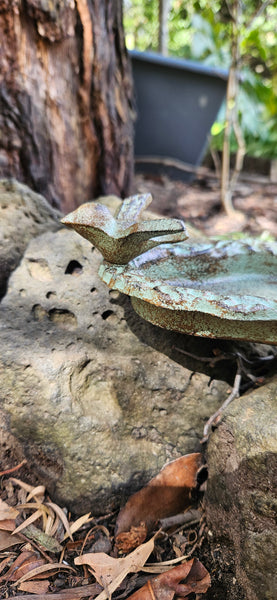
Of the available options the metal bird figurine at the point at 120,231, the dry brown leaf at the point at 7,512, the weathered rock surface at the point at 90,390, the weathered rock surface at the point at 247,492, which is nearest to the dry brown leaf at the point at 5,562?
the dry brown leaf at the point at 7,512

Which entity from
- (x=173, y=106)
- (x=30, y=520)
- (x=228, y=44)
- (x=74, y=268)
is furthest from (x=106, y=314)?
(x=228, y=44)

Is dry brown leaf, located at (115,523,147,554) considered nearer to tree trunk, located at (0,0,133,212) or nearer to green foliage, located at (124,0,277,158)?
tree trunk, located at (0,0,133,212)

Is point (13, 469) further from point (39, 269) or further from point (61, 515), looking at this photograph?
point (39, 269)

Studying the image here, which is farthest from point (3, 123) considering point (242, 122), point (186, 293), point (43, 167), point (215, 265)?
point (242, 122)

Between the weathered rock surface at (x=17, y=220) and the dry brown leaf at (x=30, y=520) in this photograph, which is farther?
the weathered rock surface at (x=17, y=220)

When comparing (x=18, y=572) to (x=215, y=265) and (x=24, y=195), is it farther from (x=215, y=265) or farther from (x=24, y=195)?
(x=24, y=195)

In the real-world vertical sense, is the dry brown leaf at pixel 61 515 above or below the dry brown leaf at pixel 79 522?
above

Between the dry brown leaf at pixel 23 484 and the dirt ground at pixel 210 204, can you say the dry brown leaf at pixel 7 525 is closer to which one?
the dry brown leaf at pixel 23 484
